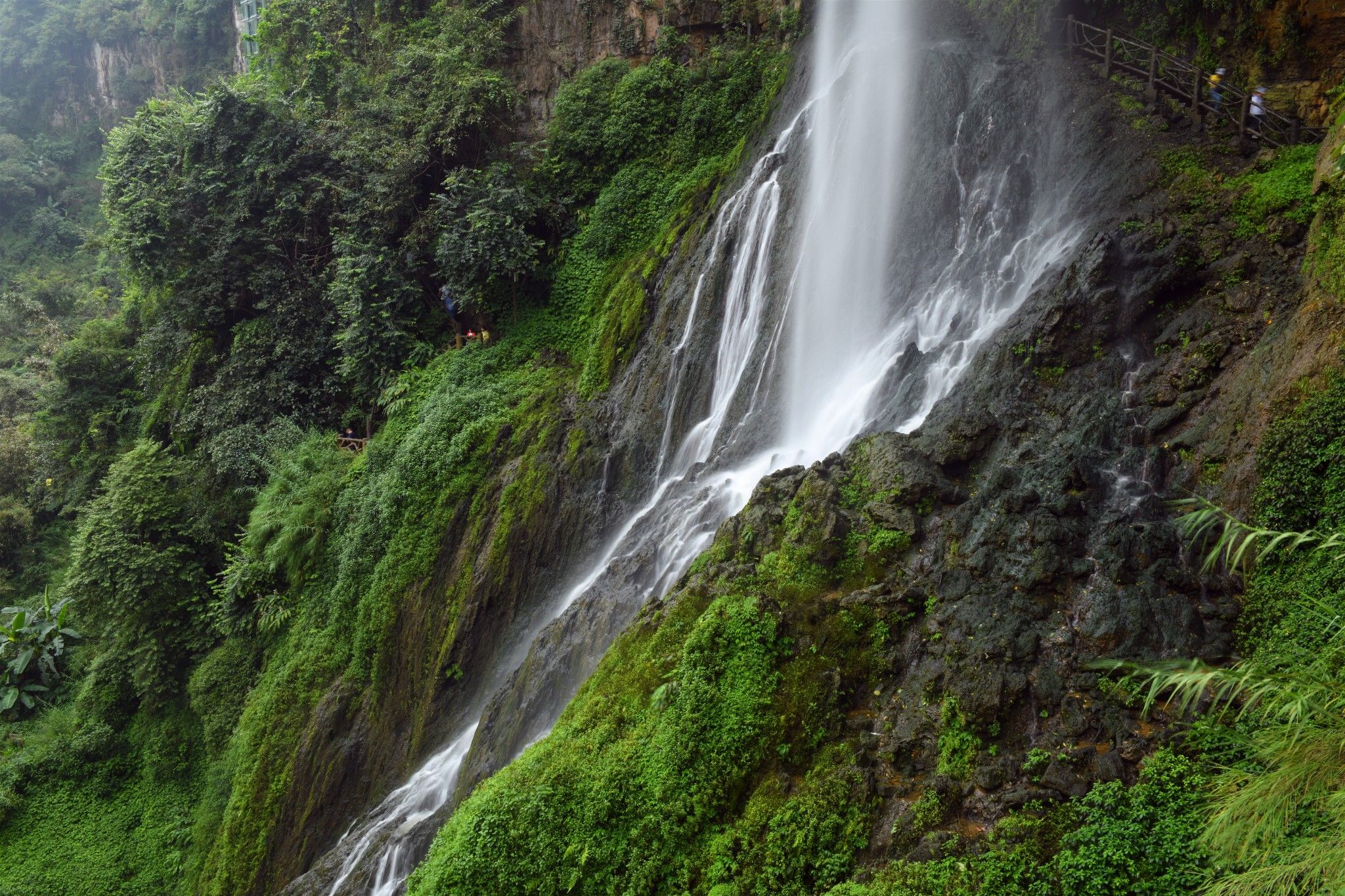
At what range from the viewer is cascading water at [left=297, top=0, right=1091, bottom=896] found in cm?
984

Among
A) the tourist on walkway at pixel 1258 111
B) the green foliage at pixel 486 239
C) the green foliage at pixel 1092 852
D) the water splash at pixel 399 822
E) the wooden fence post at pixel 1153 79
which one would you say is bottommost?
the water splash at pixel 399 822

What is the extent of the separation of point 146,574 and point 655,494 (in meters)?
9.84

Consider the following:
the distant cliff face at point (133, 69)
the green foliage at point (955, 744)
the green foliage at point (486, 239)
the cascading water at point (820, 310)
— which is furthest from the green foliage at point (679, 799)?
the distant cliff face at point (133, 69)

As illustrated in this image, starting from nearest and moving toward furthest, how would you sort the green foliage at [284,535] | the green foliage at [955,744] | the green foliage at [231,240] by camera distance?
the green foliage at [955,744] → the green foliage at [284,535] → the green foliage at [231,240]

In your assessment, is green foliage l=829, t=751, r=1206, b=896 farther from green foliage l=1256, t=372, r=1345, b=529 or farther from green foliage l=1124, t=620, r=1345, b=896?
green foliage l=1256, t=372, r=1345, b=529

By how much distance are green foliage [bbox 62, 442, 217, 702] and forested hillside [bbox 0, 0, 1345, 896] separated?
79 mm

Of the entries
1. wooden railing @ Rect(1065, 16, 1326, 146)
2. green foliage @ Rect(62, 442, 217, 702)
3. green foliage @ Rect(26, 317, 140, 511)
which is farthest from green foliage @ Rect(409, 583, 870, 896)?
green foliage @ Rect(26, 317, 140, 511)

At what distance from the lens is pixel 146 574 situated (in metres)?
15.1

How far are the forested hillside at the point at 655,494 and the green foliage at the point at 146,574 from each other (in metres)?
0.08

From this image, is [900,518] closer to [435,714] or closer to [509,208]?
[435,714]

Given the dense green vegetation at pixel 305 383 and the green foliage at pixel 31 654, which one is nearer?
the dense green vegetation at pixel 305 383

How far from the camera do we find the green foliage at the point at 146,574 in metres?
15.2

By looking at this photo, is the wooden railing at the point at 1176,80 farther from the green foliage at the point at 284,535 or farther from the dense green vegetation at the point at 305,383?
the green foliage at the point at 284,535

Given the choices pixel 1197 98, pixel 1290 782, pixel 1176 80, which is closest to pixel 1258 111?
pixel 1197 98
